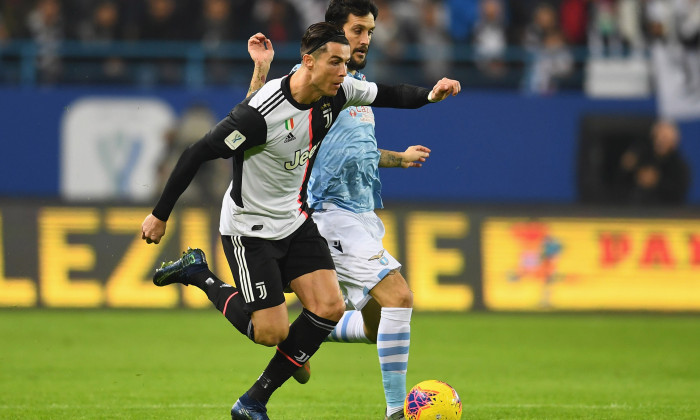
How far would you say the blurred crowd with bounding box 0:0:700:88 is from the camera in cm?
1521

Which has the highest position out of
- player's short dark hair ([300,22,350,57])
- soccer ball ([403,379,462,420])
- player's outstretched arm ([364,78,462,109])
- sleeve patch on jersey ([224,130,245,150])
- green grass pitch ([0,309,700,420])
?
player's short dark hair ([300,22,350,57])

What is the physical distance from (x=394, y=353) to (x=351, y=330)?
84 centimetres

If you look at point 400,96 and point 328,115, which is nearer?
point 328,115

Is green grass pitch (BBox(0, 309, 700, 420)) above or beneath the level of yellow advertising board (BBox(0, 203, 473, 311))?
beneath

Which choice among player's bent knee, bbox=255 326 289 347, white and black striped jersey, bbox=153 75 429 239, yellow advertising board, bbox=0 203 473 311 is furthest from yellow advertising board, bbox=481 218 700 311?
player's bent knee, bbox=255 326 289 347

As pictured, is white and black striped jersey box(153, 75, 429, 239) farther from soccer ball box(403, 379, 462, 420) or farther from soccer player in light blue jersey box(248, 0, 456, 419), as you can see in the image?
soccer ball box(403, 379, 462, 420)

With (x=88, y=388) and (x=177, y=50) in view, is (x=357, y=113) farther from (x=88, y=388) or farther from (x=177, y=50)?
(x=177, y=50)

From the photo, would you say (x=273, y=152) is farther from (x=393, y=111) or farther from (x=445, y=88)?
(x=393, y=111)

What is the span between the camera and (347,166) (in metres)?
7.04

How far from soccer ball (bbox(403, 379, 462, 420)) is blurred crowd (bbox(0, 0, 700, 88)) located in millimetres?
9235

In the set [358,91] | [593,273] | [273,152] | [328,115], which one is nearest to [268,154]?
[273,152]

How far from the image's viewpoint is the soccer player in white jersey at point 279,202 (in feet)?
19.9

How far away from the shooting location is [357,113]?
7199 millimetres

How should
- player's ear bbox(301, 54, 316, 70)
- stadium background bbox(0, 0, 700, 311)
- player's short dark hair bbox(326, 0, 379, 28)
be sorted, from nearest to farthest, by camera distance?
player's ear bbox(301, 54, 316, 70), player's short dark hair bbox(326, 0, 379, 28), stadium background bbox(0, 0, 700, 311)
